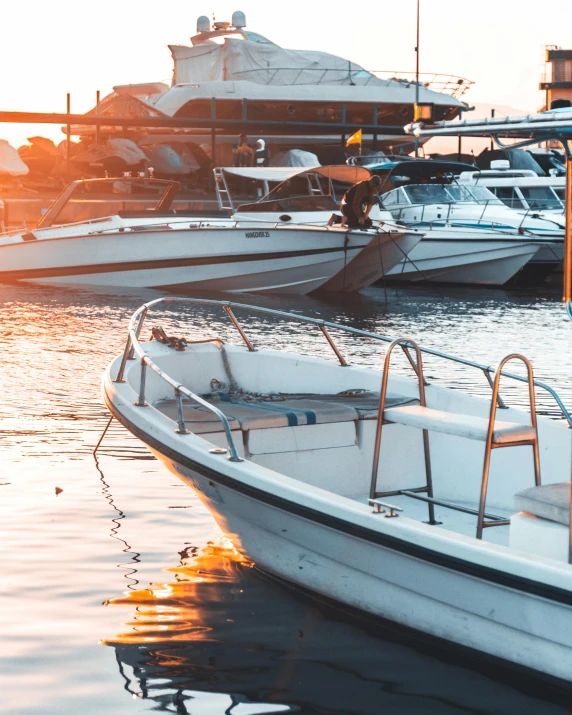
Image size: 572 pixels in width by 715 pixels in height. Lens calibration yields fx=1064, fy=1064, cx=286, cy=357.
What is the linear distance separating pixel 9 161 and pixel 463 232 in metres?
22.5

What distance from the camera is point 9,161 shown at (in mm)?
39875

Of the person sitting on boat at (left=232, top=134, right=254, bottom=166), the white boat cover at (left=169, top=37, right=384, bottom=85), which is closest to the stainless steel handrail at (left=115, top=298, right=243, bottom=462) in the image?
the person sitting on boat at (left=232, top=134, right=254, bottom=166)

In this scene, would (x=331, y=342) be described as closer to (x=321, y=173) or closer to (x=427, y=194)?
Answer: (x=321, y=173)

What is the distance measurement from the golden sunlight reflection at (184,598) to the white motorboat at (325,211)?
15261 mm

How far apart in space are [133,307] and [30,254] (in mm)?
4151

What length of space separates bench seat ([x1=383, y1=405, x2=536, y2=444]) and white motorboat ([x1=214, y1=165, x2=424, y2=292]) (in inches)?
629

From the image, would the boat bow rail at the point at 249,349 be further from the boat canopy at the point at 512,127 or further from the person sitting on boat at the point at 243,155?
the person sitting on boat at the point at 243,155

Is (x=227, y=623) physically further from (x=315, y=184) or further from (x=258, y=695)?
(x=315, y=184)

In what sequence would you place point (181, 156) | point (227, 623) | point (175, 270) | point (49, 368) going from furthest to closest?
1. point (181, 156)
2. point (175, 270)
3. point (49, 368)
4. point (227, 623)

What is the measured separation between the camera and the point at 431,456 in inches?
255

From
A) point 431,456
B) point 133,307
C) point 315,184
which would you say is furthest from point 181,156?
point 431,456

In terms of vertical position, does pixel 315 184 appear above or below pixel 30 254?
above

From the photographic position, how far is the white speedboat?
4402 millimetres

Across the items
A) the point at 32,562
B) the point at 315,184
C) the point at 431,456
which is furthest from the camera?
the point at 315,184
